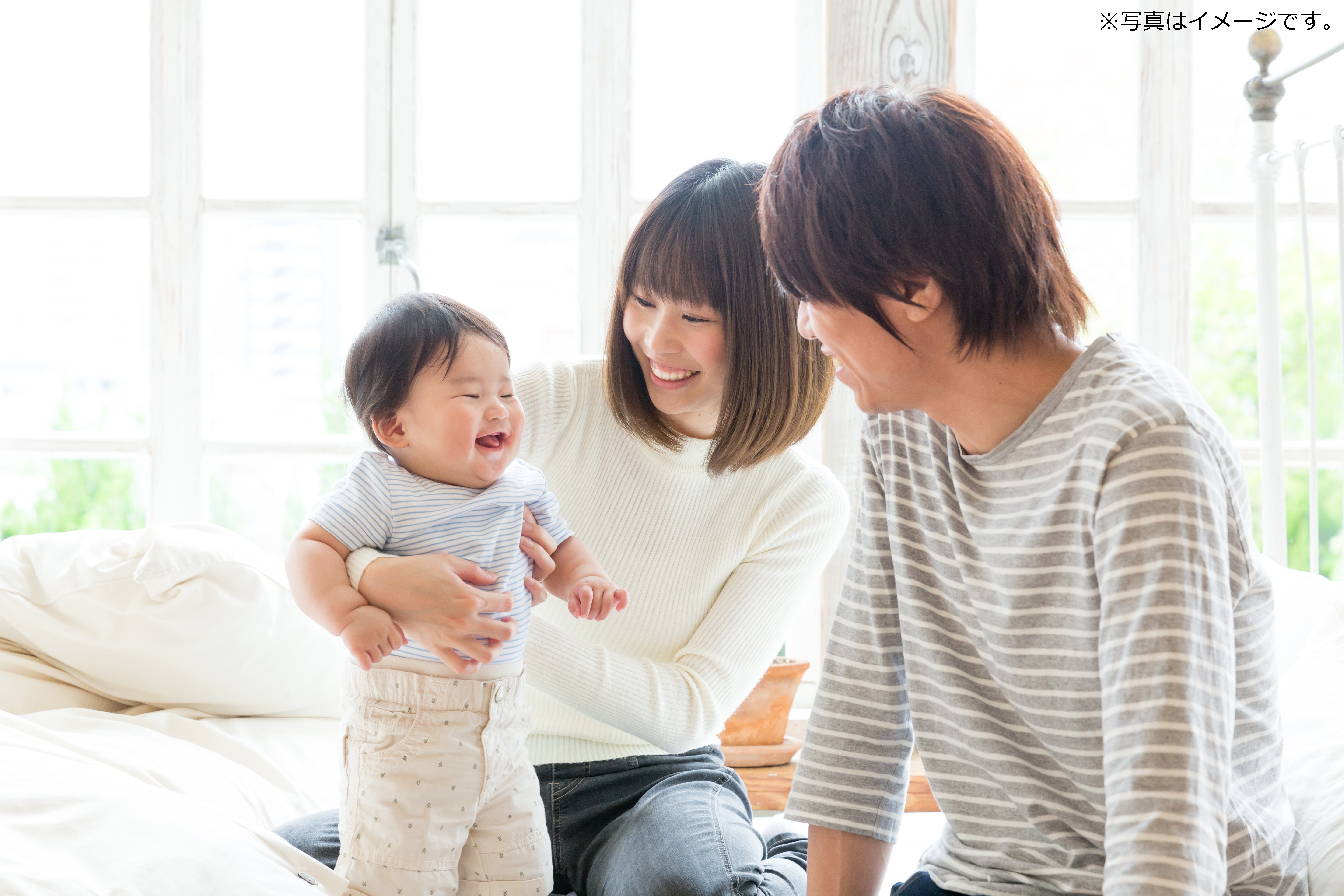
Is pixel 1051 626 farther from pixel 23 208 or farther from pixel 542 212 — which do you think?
pixel 23 208

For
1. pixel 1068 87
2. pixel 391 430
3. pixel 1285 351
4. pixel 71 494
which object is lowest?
pixel 71 494

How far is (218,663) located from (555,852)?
62 cm

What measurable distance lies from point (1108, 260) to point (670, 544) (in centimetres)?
153

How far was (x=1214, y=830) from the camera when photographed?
31.4 inches

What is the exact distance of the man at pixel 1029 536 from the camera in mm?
810

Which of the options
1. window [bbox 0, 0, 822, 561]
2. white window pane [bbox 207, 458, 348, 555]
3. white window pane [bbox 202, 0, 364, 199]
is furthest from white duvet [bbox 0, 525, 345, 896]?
Answer: white window pane [bbox 202, 0, 364, 199]

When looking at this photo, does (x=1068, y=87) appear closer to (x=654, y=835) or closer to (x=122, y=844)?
(x=654, y=835)

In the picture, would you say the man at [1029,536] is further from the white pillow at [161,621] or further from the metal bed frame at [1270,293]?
the metal bed frame at [1270,293]

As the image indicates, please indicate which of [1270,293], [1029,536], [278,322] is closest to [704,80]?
[278,322]

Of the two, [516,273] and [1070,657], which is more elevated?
[516,273]

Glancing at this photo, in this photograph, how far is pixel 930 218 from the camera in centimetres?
91

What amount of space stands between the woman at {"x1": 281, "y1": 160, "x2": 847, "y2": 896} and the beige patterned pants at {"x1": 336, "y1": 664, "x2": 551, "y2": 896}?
15 centimetres

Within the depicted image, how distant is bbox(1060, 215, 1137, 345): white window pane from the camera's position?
2.47 meters

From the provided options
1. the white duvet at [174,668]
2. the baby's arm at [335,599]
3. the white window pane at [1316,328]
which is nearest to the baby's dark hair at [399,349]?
the baby's arm at [335,599]
